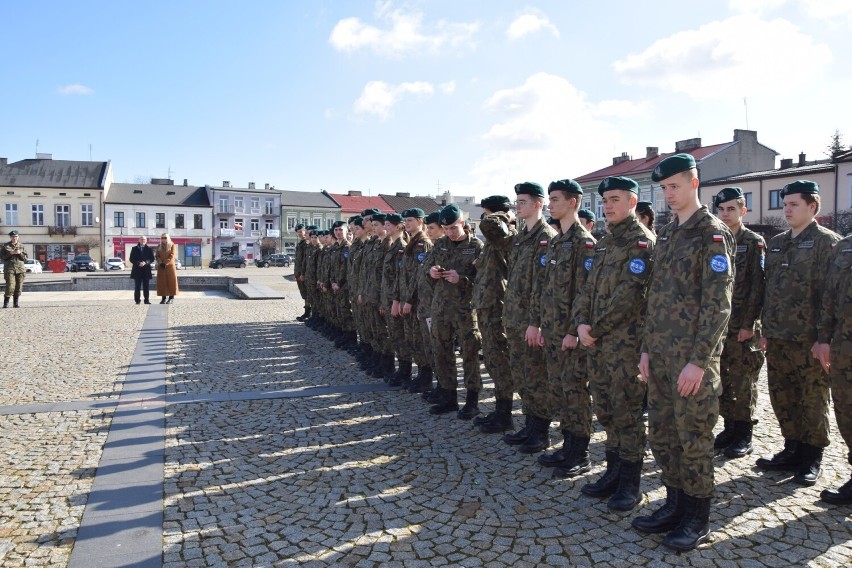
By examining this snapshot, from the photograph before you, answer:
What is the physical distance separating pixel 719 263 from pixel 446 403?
3625 mm

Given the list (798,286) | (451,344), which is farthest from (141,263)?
(798,286)

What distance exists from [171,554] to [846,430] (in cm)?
436

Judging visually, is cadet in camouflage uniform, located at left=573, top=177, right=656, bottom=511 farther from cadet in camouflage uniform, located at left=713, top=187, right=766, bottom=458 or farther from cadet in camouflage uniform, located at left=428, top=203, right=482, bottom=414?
cadet in camouflage uniform, located at left=428, top=203, right=482, bottom=414

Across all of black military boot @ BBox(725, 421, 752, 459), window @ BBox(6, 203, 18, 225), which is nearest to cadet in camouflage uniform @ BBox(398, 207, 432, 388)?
black military boot @ BBox(725, 421, 752, 459)

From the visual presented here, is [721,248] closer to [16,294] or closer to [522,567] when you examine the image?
[522,567]

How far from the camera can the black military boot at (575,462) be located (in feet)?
15.5

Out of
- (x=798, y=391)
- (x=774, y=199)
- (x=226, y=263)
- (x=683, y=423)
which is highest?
(x=774, y=199)

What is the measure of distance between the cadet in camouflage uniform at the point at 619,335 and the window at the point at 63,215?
69763 millimetres

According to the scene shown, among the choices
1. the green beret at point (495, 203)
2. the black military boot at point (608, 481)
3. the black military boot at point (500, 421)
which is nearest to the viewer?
the black military boot at point (608, 481)

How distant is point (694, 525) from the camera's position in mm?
3598

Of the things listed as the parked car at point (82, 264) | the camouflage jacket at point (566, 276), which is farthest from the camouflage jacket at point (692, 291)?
the parked car at point (82, 264)

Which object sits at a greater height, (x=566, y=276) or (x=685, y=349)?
(x=566, y=276)

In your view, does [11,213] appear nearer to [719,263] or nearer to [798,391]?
[798,391]

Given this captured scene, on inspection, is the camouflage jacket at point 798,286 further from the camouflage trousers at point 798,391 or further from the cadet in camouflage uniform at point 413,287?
the cadet in camouflage uniform at point 413,287
